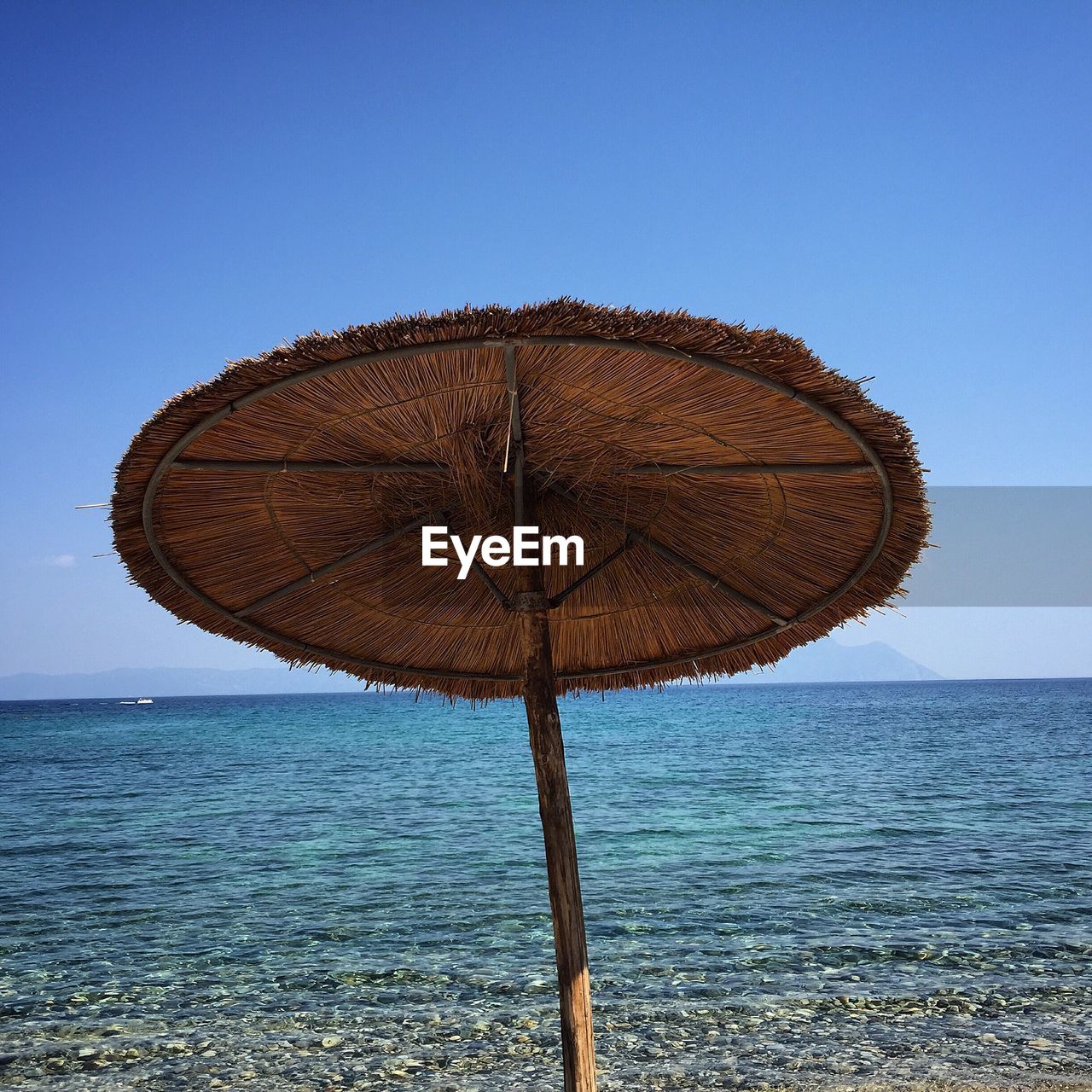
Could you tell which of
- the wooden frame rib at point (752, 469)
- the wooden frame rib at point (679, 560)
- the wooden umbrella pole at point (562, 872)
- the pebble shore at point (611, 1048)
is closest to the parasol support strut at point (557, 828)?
the wooden umbrella pole at point (562, 872)

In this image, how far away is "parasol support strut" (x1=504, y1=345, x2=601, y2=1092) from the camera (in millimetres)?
2525

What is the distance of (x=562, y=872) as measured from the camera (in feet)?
8.43

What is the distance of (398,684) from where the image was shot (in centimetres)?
384

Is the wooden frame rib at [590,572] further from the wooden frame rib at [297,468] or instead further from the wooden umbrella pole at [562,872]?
the wooden frame rib at [297,468]

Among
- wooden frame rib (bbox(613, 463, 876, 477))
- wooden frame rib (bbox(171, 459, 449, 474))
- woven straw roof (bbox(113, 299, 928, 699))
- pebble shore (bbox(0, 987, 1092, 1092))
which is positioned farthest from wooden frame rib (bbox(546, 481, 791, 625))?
pebble shore (bbox(0, 987, 1092, 1092))

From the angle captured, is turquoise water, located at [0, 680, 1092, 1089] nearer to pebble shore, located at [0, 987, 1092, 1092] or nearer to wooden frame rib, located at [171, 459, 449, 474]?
pebble shore, located at [0, 987, 1092, 1092]

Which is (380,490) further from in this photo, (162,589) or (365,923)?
(365,923)

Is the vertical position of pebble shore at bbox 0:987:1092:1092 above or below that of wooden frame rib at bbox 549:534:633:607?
below

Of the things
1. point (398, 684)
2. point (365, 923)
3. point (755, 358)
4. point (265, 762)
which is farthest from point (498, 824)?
point (265, 762)

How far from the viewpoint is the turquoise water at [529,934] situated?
5270 millimetres

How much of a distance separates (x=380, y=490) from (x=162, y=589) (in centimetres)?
84

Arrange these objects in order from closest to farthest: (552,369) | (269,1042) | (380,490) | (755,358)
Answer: (755,358) → (552,369) → (380,490) → (269,1042)

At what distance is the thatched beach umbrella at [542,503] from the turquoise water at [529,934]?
Result: 2.84 meters

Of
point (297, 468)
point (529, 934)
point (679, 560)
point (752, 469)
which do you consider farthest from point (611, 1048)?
point (297, 468)
